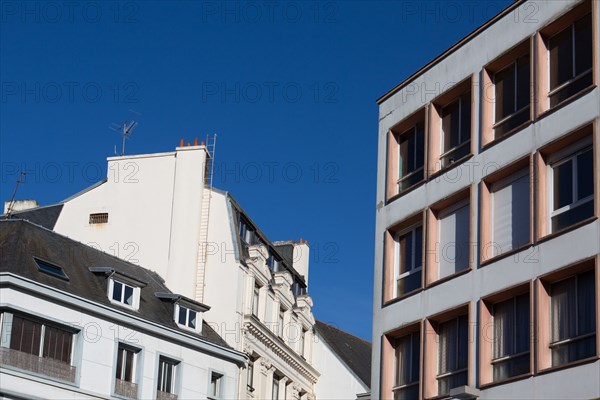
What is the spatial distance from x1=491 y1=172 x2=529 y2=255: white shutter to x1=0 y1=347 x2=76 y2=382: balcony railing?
19.3 meters

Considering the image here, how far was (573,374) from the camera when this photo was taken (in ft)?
69.7

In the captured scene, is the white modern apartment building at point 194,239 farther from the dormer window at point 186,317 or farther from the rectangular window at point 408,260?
the rectangular window at point 408,260

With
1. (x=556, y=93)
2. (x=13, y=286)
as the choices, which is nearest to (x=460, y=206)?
(x=556, y=93)

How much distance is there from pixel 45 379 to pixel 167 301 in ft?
31.1

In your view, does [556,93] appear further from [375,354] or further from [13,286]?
[13,286]

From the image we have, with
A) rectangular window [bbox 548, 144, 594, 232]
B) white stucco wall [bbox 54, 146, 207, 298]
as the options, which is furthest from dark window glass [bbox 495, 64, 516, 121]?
white stucco wall [bbox 54, 146, 207, 298]

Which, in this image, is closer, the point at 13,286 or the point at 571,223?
the point at 571,223

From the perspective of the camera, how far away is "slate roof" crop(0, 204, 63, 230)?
52688mm

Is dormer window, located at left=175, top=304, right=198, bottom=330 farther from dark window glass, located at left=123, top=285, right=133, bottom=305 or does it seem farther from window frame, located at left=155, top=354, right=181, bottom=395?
dark window glass, located at left=123, top=285, right=133, bottom=305

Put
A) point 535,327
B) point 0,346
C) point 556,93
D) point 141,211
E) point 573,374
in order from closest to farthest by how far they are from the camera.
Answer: point 573,374, point 535,327, point 556,93, point 0,346, point 141,211

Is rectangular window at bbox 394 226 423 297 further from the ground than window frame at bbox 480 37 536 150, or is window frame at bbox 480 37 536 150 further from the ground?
window frame at bbox 480 37 536 150

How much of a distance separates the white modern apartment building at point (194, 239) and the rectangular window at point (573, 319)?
2704 cm

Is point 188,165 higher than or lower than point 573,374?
higher

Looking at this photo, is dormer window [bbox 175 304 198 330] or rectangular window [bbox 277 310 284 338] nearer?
dormer window [bbox 175 304 198 330]
